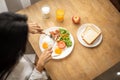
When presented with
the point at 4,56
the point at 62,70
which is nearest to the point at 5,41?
the point at 4,56

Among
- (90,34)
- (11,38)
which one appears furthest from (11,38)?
(90,34)

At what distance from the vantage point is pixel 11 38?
105 centimetres

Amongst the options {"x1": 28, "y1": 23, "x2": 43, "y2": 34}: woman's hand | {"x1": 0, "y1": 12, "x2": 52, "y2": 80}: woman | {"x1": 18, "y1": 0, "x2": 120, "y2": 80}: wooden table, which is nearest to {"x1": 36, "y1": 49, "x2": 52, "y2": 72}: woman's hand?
{"x1": 18, "y1": 0, "x2": 120, "y2": 80}: wooden table

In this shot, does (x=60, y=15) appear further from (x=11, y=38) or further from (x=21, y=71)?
(x=11, y=38)

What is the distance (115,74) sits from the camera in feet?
5.09

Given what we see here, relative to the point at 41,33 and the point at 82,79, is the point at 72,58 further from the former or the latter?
the point at 41,33

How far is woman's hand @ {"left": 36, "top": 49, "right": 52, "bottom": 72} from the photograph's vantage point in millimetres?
1606

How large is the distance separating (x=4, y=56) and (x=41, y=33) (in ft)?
2.26

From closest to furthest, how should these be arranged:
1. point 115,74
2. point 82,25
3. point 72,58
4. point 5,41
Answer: point 5,41 < point 115,74 < point 72,58 < point 82,25

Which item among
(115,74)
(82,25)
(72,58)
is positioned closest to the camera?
(115,74)

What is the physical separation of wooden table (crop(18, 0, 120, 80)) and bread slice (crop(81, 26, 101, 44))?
5 cm

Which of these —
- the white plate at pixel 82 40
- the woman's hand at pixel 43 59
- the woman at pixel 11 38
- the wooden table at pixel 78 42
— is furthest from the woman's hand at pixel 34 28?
the woman at pixel 11 38

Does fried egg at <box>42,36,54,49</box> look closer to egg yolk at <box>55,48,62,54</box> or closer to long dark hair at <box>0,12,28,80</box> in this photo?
egg yolk at <box>55,48,62,54</box>

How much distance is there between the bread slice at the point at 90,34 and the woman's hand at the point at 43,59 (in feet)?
0.94
